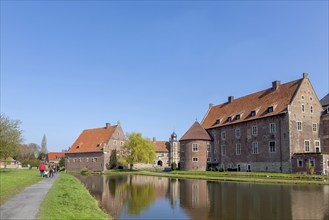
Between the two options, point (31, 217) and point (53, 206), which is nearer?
point (31, 217)

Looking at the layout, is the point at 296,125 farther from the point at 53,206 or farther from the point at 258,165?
the point at 53,206

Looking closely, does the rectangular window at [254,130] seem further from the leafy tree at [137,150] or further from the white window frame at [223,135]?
the leafy tree at [137,150]

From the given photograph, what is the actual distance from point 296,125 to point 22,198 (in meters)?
39.8

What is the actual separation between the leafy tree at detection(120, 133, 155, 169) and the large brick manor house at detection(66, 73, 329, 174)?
23.1 ft

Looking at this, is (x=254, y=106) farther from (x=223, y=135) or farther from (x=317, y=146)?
(x=317, y=146)

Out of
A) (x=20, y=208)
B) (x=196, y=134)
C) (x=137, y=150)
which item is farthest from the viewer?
(x=137, y=150)

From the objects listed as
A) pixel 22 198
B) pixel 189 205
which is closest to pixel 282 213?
pixel 189 205

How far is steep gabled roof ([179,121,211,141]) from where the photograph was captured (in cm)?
6206

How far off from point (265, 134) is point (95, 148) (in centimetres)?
4275

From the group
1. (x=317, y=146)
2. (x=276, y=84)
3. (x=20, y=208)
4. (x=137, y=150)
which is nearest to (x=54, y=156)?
(x=137, y=150)

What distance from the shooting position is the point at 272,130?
161ft

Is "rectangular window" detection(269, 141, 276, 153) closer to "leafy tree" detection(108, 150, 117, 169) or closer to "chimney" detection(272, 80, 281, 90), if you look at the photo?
"chimney" detection(272, 80, 281, 90)

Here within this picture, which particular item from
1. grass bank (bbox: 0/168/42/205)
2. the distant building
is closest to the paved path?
grass bank (bbox: 0/168/42/205)

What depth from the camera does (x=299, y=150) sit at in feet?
151
